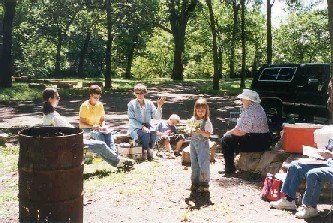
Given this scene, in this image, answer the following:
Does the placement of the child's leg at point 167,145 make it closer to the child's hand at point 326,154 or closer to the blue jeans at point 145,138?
the blue jeans at point 145,138

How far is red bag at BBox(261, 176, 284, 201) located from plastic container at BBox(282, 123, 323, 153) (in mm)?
1064

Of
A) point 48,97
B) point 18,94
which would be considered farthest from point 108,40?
point 48,97

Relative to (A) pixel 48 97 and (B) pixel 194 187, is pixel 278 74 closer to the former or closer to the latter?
(B) pixel 194 187

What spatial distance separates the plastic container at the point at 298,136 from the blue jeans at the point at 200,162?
1.50 meters

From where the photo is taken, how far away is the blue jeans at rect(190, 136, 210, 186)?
648 cm

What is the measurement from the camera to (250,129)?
744 centimetres

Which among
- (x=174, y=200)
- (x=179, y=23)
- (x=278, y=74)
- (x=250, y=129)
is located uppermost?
(x=179, y=23)

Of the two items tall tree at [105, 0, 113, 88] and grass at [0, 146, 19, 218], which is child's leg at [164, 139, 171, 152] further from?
tall tree at [105, 0, 113, 88]

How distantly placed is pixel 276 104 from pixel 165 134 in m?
3.84

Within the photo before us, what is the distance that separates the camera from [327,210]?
19.2 feet

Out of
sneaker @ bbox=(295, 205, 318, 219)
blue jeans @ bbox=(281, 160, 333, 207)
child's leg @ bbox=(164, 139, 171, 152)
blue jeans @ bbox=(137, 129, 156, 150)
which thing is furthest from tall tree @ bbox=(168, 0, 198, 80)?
sneaker @ bbox=(295, 205, 318, 219)

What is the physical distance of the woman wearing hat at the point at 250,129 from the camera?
739cm

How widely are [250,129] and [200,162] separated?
140 cm

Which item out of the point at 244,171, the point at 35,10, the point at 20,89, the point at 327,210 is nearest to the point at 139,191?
the point at 244,171
